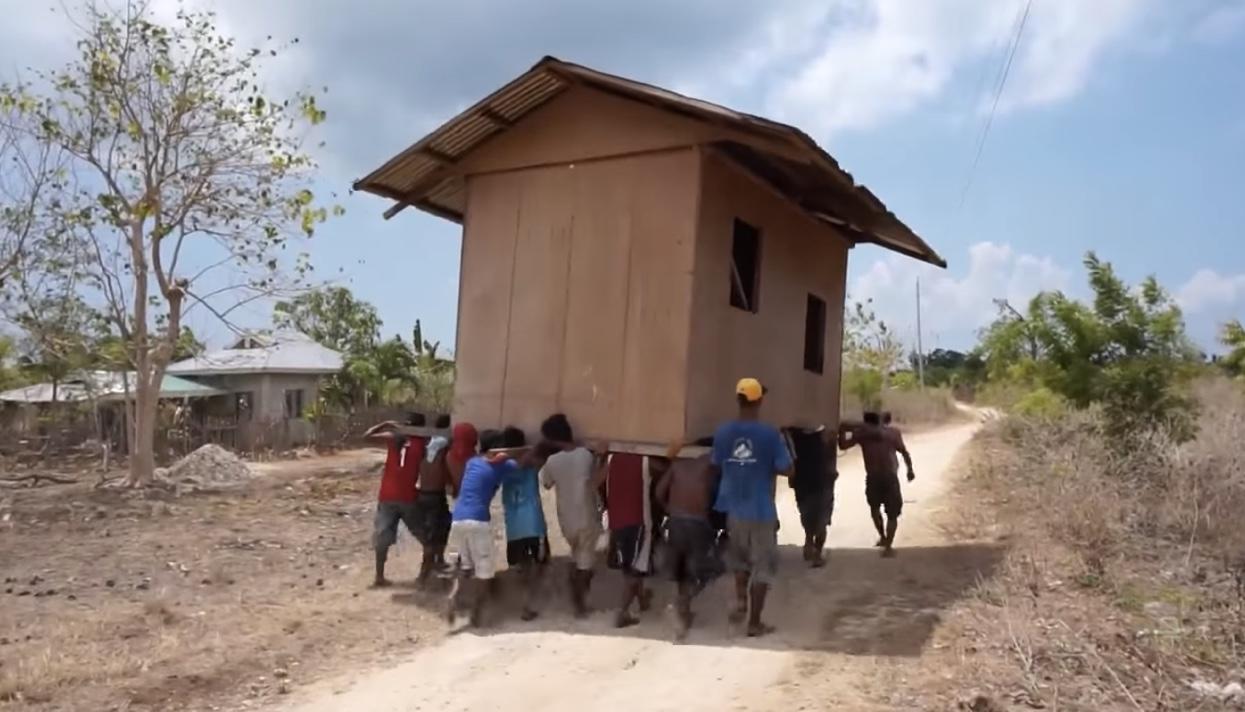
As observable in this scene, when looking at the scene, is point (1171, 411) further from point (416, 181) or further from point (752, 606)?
point (416, 181)

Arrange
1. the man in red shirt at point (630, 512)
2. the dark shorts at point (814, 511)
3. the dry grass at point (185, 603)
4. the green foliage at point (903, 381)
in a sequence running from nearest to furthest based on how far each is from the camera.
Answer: the dry grass at point (185, 603) < the man in red shirt at point (630, 512) < the dark shorts at point (814, 511) < the green foliage at point (903, 381)

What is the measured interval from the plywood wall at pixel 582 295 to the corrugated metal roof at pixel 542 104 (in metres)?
0.46

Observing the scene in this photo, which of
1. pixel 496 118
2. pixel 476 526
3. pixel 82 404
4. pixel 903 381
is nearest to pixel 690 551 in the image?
pixel 476 526

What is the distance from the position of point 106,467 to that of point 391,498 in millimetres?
16650

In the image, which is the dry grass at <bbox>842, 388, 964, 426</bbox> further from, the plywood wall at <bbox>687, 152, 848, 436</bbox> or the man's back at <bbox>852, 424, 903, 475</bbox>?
the man's back at <bbox>852, 424, 903, 475</bbox>

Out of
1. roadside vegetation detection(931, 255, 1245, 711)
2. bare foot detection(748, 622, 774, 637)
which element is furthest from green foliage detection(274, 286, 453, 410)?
bare foot detection(748, 622, 774, 637)

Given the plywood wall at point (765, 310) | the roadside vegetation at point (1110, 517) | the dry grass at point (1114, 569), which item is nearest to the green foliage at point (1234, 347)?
the roadside vegetation at point (1110, 517)

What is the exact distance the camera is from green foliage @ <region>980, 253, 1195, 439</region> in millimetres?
15359

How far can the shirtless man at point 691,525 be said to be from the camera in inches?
327

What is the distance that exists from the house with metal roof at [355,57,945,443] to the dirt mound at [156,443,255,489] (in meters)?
10.5

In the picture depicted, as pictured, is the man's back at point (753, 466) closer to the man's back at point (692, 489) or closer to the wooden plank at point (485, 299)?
the man's back at point (692, 489)

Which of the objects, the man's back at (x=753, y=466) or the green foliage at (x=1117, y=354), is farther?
the green foliage at (x=1117, y=354)

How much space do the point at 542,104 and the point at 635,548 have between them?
4.17m

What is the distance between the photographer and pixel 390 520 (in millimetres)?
9789
